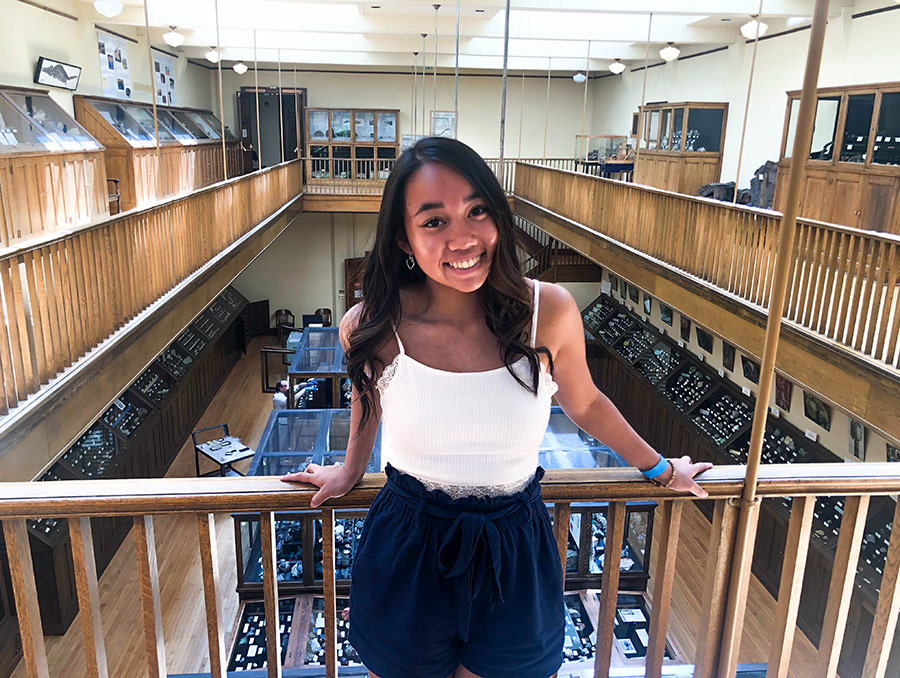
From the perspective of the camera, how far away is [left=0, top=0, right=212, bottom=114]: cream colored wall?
8.33 metres

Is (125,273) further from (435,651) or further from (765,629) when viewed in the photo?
(765,629)

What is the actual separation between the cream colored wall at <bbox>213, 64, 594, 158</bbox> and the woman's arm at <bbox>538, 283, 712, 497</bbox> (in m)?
17.0

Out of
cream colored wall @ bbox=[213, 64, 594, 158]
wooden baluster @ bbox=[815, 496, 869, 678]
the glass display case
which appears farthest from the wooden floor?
cream colored wall @ bbox=[213, 64, 594, 158]

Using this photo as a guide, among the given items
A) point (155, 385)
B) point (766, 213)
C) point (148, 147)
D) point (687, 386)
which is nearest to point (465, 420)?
point (766, 213)

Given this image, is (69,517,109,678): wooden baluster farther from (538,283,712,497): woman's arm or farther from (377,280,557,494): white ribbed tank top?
(538,283,712,497): woman's arm

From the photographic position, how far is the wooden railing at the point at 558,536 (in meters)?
1.59

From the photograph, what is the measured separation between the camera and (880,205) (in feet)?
25.2

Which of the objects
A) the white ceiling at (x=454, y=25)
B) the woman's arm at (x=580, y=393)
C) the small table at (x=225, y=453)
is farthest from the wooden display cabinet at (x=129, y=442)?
the white ceiling at (x=454, y=25)

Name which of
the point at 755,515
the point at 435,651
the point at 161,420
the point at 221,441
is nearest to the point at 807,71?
the point at 755,515

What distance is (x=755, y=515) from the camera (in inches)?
67.9

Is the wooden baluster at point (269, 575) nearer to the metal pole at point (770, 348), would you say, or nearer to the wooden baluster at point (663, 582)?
the wooden baluster at point (663, 582)

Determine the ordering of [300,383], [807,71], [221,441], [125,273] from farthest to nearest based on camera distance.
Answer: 1. [300,383]
2. [221,441]
3. [125,273]
4. [807,71]

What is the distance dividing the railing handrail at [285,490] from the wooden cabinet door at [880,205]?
6.93 metres

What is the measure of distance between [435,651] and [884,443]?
6.15 meters
